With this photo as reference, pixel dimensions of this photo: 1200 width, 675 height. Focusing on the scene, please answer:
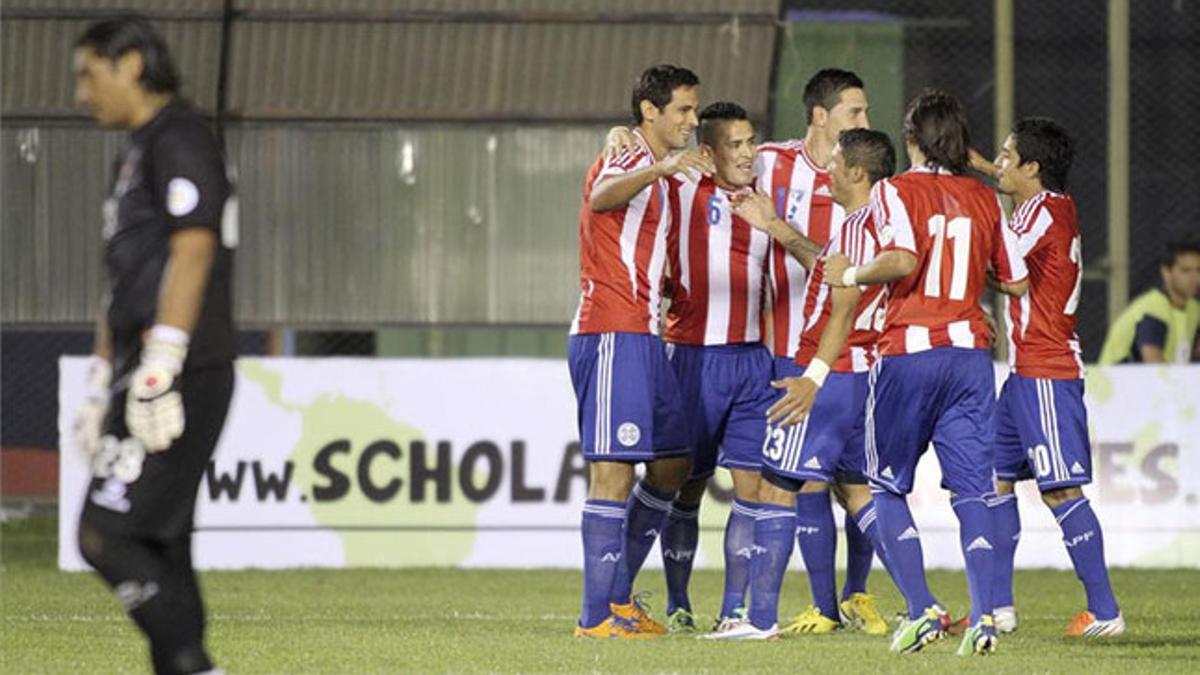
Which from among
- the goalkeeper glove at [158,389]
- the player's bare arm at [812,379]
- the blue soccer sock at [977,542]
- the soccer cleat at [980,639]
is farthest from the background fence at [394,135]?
the goalkeeper glove at [158,389]

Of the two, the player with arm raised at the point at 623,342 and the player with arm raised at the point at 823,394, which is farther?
the player with arm raised at the point at 623,342

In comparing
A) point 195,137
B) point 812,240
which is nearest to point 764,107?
point 812,240

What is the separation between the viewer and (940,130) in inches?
367

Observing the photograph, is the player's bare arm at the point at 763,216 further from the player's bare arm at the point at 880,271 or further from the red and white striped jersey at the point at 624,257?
the player's bare arm at the point at 880,271

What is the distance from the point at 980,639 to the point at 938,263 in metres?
1.41

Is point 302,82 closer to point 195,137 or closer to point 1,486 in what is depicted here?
point 1,486

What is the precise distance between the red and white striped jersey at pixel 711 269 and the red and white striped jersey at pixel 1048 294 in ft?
3.52

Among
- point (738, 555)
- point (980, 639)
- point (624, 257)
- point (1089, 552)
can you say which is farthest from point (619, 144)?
point (1089, 552)

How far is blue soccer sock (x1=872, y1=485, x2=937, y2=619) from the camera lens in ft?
30.1

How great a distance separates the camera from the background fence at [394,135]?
16094 mm

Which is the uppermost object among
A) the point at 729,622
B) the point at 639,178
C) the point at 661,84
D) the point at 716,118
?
the point at 661,84

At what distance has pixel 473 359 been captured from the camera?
14.6m

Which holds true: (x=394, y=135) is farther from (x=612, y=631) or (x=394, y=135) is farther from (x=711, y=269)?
(x=612, y=631)

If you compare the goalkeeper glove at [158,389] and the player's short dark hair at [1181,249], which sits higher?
the player's short dark hair at [1181,249]
